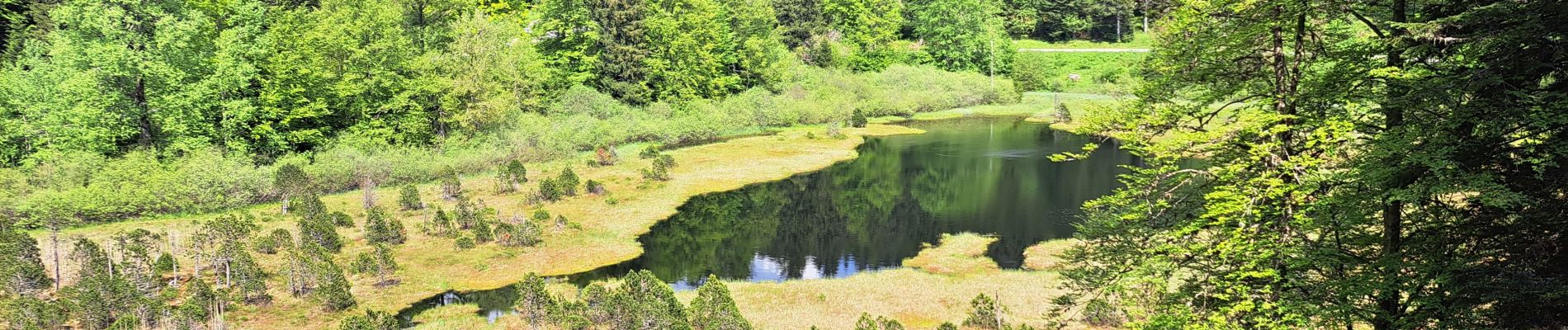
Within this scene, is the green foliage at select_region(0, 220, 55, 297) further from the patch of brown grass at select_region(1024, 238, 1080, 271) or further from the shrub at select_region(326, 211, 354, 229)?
the patch of brown grass at select_region(1024, 238, 1080, 271)

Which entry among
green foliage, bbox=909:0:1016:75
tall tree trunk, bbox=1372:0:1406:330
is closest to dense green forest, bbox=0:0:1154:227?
green foliage, bbox=909:0:1016:75

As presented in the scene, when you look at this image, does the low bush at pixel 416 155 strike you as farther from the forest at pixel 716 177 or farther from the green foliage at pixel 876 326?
the green foliage at pixel 876 326

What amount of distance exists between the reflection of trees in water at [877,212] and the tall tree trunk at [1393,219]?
17681 millimetres

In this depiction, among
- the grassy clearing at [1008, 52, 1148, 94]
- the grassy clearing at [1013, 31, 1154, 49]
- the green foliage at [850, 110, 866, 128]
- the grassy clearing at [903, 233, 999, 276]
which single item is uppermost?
the grassy clearing at [1013, 31, 1154, 49]

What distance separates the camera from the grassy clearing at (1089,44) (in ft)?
359

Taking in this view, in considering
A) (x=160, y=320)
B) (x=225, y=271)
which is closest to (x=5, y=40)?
(x=225, y=271)

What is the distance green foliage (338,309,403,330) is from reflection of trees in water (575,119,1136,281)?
8.02 metres

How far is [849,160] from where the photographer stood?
57625 millimetres

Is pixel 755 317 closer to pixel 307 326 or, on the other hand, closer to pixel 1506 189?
pixel 307 326

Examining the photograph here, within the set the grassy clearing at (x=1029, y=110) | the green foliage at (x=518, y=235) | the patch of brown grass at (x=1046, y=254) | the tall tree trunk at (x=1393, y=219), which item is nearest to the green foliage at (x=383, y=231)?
the green foliage at (x=518, y=235)

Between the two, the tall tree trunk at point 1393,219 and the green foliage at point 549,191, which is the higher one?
the tall tree trunk at point 1393,219

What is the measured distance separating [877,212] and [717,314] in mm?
19707

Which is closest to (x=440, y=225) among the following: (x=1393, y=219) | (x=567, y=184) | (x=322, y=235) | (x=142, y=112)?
(x=322, y=235)

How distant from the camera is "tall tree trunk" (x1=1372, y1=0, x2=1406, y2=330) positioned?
10.8 meters
